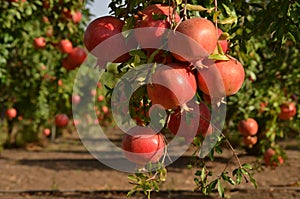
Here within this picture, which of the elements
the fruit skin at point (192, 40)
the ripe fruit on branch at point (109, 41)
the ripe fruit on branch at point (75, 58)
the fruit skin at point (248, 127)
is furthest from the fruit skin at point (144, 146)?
the fruit skin at point (248, 127)

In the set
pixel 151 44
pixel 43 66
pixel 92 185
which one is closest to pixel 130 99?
pixel 151 44

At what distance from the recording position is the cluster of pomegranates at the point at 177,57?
947 millimetres

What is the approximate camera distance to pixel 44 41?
227 inches

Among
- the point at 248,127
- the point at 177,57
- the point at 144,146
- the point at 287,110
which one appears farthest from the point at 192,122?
the point at 287,110

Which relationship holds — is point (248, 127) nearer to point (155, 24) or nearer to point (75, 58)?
point (75, 58)

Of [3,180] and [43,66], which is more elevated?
[43,66]

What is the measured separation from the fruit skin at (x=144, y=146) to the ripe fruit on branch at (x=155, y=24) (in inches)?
11.1

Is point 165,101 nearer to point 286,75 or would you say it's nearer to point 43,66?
point 286,75

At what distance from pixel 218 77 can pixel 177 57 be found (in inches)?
4.1

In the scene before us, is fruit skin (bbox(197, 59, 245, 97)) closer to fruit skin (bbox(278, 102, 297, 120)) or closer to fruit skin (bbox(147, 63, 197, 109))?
fruit skin (bbox(147, 63, 197, 109))

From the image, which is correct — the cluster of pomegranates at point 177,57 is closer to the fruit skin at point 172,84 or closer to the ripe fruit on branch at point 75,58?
the fruit skin at point 172,84

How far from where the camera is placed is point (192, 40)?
94 cm

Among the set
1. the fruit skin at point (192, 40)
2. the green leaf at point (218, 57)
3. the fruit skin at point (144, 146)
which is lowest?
the fruit skin at point (144, 146)

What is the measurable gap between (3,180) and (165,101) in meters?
6.47
